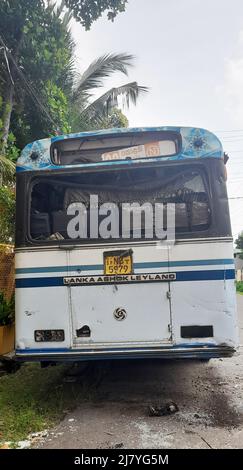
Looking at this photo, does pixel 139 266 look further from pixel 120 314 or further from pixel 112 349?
pixel 112 349

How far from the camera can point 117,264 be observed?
445cm

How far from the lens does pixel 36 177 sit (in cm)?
468

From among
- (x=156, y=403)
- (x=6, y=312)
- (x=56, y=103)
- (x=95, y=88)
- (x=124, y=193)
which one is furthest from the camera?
(x=95, y=88)

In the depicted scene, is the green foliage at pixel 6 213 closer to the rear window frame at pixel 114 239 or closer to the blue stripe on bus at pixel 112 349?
the rear window frame at pixel 114 239

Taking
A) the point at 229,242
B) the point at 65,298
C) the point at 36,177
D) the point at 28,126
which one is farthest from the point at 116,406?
the point at 28,126

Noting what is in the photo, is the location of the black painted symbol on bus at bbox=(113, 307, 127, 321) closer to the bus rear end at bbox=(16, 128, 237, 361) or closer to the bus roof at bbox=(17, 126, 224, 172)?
the bus rear end at bbox=(16, 128, 237, 361)

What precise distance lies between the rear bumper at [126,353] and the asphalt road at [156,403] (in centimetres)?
63

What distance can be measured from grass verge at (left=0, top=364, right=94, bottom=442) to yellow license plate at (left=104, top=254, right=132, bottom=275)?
Answer: 164cm

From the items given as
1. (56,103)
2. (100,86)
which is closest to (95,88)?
(100,86)

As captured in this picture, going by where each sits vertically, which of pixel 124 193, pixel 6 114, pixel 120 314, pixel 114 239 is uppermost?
pixel 6 114

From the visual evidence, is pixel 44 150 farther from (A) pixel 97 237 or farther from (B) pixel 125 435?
(B) pixel 125 435
